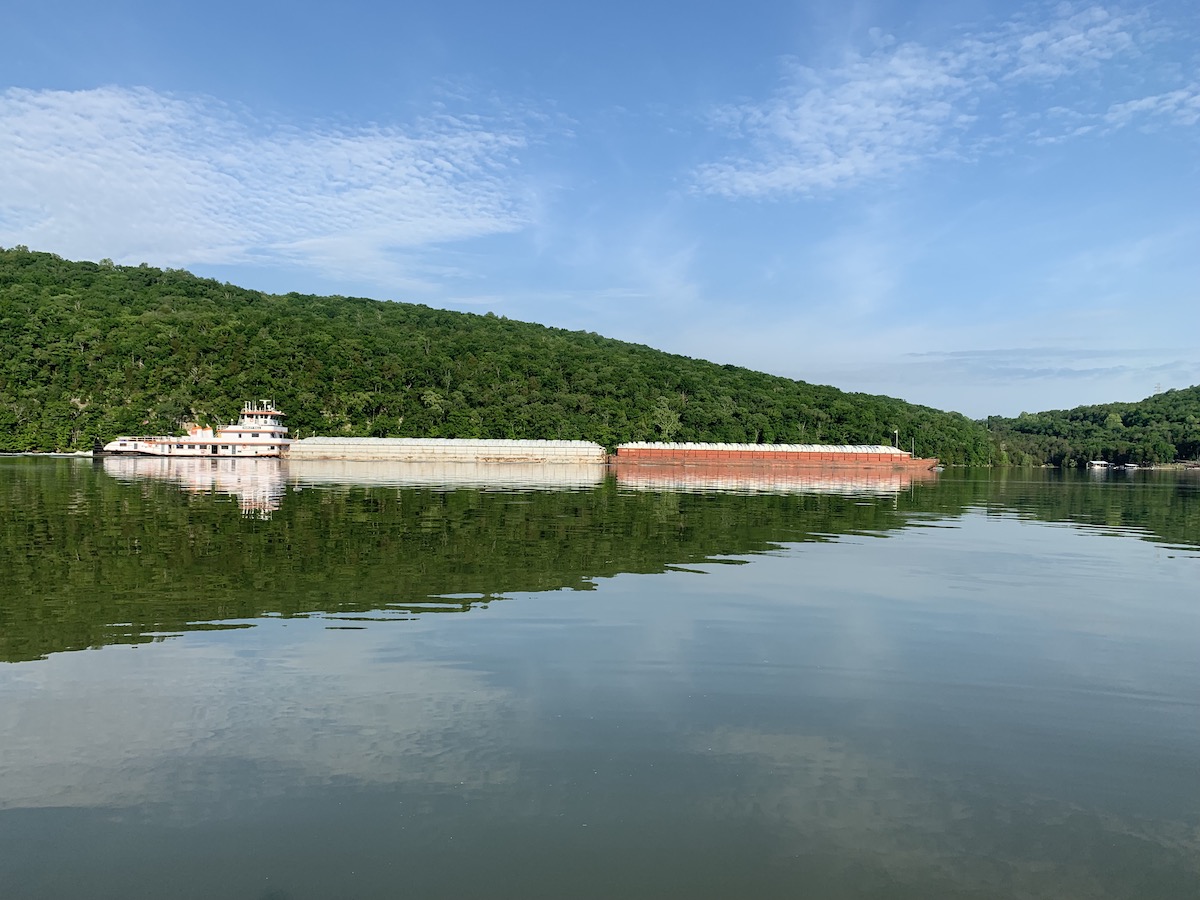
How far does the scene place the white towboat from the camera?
145 meters

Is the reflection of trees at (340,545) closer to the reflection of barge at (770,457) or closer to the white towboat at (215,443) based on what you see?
the white towboat at (215,443)

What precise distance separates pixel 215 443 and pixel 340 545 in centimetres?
13159

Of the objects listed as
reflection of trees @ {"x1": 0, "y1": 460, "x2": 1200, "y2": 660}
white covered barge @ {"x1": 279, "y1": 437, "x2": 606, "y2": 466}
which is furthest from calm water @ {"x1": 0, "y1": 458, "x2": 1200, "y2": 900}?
white covered barge @ {"x1": 279, "y1": 437, "x2": 606, "y2": 466}

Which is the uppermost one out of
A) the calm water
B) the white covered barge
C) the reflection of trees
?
the white covered barge

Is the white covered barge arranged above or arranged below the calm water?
above

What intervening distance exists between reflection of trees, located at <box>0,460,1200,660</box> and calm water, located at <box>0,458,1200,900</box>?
0.71 ft

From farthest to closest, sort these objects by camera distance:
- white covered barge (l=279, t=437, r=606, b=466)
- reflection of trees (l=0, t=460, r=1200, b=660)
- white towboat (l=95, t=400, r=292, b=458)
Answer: white covered barge (l=279, t=437, r=606, b=466)
white towboat (l=95, t=400, r=292, b=458)
reflection of trees (l=0, t=460, r=1200, b=660)

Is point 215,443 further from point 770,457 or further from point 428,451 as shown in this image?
point 770,457

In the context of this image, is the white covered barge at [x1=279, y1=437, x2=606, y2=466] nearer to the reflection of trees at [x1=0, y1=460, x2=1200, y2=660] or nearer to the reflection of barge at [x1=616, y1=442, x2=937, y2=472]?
the reflection of barge at [x1=616, y1=442, x2=937, y2=472]

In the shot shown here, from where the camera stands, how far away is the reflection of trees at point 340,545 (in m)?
18.5

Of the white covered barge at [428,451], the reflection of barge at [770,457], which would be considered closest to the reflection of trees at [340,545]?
the white covered barge at [428,451]

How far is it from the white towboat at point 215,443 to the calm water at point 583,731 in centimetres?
13070

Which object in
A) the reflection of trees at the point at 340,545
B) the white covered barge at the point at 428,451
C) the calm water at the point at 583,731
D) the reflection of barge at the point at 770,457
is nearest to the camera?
the calm water at the point at 583,731

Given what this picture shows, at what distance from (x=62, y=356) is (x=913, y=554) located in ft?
667
